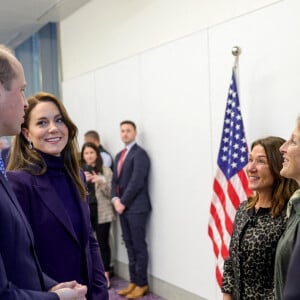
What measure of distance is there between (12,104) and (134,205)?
339cm

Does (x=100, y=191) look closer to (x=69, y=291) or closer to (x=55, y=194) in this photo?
(x=55, y=194)

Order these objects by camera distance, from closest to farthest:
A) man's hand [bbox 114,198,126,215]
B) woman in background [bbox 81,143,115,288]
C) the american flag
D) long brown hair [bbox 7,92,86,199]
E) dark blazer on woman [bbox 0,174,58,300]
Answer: dark blazer on woman [bbox 0,174,58,300] → long brown hair [bbox 7,92,86,199] → the american flag → man's hand [bbox 114,198,126,215] → woman in background [bbox 81,143,115,288]

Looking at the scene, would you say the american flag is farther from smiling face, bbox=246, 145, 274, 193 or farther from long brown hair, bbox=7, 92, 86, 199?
long brown hair, bbox=7, 92, 86, 199

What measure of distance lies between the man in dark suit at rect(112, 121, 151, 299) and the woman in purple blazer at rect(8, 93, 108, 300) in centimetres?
247

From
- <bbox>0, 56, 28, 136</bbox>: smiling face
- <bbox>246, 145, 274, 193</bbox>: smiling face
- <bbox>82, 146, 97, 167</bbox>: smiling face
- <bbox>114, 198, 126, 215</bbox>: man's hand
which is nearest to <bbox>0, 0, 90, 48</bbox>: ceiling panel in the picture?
<bbox>82, 146, 97, 167</bbox>: smiling face

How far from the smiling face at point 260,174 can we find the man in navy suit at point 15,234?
4.49 feet

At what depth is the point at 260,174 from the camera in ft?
8.07

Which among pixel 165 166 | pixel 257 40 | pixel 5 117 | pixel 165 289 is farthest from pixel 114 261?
pixel 5 117

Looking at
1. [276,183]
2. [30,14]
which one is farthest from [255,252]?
[30,14]

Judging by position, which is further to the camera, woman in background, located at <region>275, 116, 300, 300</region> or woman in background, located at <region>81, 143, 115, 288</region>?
woman in background, located at <region>81, 143, 115, 288</region>

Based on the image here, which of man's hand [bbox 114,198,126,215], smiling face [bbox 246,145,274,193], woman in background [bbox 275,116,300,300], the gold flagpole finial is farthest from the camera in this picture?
man's hand [bbox 114,198,126,215]

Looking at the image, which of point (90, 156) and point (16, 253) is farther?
point (90, 156)

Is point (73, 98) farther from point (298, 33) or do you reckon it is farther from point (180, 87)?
point (298, 33)

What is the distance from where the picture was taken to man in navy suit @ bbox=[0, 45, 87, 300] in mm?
1209
